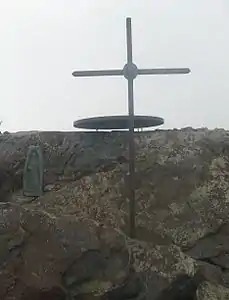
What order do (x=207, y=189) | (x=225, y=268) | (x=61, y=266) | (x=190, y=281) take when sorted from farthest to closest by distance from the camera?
(x=207, y=189)
(x=225, y=268)
(x=190, y=281)
(x=61, y=266)

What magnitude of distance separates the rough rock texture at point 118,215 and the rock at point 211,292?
0.04ft

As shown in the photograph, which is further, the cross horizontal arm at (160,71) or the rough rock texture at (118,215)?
the cross horizontal arm at (160,71)

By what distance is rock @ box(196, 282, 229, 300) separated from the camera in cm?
249

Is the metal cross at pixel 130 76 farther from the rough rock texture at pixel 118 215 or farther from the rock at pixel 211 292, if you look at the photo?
the rock at pixel 211 292

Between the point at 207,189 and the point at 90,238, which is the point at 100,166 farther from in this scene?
the point at 90,238

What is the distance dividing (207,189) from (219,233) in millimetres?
262

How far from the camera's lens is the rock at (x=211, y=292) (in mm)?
2486

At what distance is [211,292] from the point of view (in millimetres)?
2523

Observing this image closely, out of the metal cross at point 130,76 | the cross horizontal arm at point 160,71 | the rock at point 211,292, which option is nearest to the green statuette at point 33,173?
the metal cross at point 130,76

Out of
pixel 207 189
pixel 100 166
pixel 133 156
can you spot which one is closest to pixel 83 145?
pixel 100 166

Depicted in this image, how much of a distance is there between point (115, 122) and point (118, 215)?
1.76 ft

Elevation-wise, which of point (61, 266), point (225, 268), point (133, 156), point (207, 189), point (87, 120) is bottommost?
point (225, 268)

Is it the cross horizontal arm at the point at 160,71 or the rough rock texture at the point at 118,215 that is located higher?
the cross horizontal arm at the point at 160,71

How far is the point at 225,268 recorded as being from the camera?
293 centimetres
